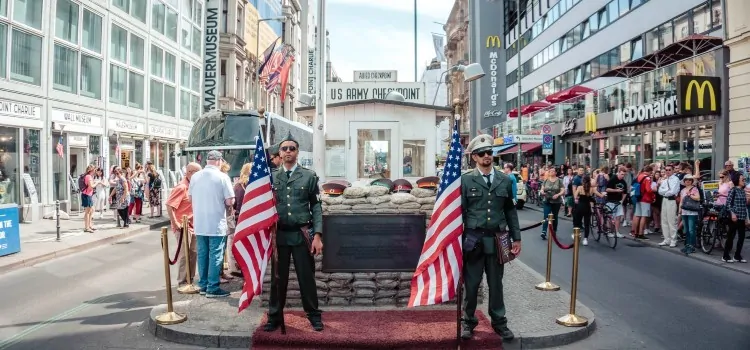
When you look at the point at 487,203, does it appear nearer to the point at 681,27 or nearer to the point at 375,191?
the point at 375,191

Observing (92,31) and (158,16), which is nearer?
(92,31)

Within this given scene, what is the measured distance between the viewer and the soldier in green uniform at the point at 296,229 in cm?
579

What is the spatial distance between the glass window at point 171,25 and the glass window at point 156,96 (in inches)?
114

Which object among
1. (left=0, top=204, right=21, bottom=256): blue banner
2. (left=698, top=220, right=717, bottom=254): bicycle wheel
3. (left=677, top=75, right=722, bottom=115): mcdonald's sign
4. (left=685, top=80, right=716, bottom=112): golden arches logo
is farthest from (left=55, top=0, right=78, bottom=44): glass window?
(left=685, top=80, right=716, bottom=112): golden arches logo

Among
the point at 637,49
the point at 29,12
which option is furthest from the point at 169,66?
the point at 637,49

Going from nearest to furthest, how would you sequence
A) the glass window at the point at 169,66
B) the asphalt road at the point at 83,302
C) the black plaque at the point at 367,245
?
1. the asphalt road at the point at 83,302
2. the black plaque at the point at 367,245
3. the glass window at the point at 169,66

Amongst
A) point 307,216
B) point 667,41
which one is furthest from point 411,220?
point 667,41

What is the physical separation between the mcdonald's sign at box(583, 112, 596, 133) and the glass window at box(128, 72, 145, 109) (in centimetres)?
2093

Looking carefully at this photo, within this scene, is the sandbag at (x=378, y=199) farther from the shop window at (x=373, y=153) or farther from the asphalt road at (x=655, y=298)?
the shop window at (x=373, y=153)

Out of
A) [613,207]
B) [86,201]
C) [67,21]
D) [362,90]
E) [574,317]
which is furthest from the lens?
[67,21]

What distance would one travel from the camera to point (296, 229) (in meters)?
5.81

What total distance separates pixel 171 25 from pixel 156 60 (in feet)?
9.57

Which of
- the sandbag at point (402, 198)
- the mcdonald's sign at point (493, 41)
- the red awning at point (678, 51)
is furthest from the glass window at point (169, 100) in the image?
the mcdonald's sign at point (493, 41)

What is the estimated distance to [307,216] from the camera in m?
5.82
